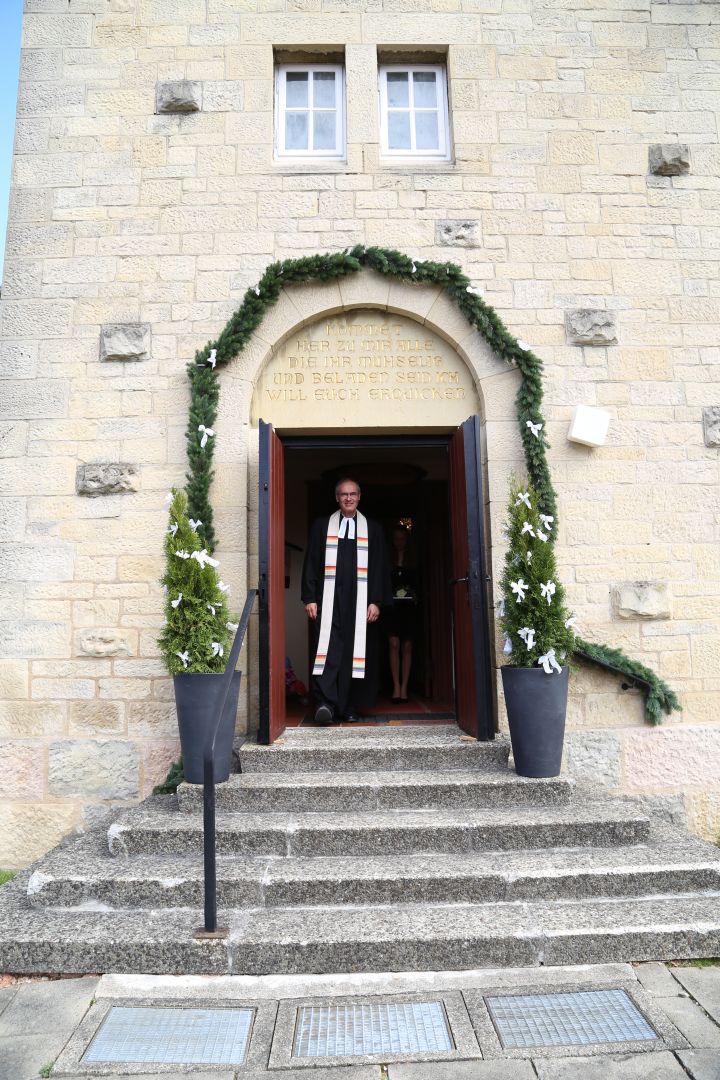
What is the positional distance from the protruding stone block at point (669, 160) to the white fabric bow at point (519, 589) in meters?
3.36

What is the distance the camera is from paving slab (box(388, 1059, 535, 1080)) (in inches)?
93.9

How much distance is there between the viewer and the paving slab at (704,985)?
2.75 meters

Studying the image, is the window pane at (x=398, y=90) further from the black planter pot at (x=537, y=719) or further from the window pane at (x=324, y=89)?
the black planter pot at (x=537, y=719)

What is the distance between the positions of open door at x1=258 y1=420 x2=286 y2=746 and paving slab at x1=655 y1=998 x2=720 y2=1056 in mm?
2524

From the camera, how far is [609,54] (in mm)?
5551

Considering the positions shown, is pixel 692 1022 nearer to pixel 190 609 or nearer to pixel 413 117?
pixel 190 609

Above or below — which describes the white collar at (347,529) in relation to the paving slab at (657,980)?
above

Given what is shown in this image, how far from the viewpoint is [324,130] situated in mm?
5668

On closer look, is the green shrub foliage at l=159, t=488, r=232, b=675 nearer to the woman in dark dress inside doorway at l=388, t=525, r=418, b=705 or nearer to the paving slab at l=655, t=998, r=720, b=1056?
the paving slab at l=655, t=998, r=720, b=1056

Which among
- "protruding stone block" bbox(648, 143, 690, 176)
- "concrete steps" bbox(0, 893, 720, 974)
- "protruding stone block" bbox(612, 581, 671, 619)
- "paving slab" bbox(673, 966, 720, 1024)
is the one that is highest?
"protruding stone block" bbox(648, 143, 690, 176)

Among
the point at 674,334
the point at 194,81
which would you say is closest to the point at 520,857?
the point at 674,334

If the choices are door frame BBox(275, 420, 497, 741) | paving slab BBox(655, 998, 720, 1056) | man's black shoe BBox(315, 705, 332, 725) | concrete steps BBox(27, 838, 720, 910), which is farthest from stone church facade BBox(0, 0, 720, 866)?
paving slab BBox(655, 998, 720, 1056)

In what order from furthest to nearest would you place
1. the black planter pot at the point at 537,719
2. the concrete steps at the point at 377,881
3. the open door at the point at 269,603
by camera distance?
the open door at the point at 269,603 < the black planter pot at the point at 537,719 < the concrete steps at the point at 377,881

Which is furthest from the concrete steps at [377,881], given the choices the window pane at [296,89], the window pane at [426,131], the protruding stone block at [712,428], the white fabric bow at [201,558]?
the window pane at [296,89]
